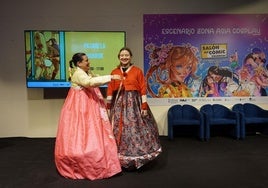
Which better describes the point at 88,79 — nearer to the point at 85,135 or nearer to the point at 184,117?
the point at 85,135

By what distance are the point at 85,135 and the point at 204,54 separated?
2730mm

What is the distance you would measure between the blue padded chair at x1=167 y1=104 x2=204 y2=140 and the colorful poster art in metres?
0.21

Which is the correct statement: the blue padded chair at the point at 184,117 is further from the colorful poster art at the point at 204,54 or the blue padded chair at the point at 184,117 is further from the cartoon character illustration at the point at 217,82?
the cartoon character illustration at the point at 217,82

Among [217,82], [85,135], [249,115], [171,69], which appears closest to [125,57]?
[85,135]

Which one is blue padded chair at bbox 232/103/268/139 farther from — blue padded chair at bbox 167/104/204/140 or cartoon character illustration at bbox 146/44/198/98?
cartoon character illustration at bbox 146/44/198/98

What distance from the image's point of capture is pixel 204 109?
16.7ft

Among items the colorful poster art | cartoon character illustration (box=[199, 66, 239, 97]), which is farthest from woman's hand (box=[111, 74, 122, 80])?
cartoon character illustration (box=[199, 66, 239, 97])

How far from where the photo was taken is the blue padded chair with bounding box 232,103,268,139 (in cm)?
481

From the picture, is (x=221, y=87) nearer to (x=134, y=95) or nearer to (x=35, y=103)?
(x=134, y=95)

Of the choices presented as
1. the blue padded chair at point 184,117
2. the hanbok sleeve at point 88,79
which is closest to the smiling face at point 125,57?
the hanbok sleeve at point 88,79

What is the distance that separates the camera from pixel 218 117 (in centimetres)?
509

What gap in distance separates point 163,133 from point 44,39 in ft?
7.83

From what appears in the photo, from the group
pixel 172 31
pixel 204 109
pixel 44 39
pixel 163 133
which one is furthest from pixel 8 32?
pixel 204 109

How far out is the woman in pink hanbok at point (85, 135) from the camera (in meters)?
3.14
